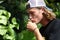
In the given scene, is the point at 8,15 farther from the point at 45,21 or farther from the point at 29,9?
the point at 45,21

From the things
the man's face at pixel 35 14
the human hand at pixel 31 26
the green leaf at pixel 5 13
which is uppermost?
the green leaf at pixel 5 13

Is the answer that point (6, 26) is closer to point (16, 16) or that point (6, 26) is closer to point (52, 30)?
point (16, 16)

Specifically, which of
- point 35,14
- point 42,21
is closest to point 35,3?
point 35,14

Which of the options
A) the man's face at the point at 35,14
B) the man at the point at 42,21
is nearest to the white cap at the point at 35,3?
the man at the point at 42,21

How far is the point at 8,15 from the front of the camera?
6.89 ft

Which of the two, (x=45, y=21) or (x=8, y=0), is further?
(x=45, y=21)

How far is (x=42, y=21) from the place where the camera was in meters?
2.35

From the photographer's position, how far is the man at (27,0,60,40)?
2191 millimetres

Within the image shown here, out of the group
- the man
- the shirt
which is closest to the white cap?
the man

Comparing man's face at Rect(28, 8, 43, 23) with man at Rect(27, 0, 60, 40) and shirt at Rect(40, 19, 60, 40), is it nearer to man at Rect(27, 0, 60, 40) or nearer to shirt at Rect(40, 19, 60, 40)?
man at Rect(27, 0, 60, 40)

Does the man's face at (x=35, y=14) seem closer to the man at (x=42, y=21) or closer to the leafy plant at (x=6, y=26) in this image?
the man at (x=42, y=21)

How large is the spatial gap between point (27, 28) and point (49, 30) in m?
0.19

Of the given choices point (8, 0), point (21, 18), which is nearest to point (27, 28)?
point (21, 18)

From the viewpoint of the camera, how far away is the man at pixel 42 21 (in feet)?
7.19
